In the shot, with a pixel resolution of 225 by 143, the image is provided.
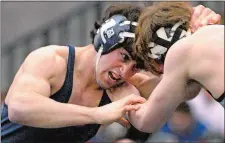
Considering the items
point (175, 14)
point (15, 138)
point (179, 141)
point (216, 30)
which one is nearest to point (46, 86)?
point (15, 138)

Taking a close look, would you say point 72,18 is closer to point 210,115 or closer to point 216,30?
point 210,115

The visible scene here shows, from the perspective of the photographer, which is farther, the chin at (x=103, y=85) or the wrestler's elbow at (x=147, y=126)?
the chin at (x=103, y=85)

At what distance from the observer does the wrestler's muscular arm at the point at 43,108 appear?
270cm

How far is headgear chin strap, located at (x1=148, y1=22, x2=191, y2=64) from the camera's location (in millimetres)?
2572

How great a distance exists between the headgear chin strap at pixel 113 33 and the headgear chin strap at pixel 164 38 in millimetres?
220

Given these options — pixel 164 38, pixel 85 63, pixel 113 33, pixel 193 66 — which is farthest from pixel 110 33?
pixel 193 66

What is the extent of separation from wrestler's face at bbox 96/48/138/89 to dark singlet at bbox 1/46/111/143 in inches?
5.7

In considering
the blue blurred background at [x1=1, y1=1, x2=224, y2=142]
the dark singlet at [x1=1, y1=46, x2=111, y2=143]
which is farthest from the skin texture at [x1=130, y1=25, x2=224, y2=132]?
the blue blurred background at [x1=1, y1=1, x2=224, y2=142]

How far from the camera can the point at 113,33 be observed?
287 cm

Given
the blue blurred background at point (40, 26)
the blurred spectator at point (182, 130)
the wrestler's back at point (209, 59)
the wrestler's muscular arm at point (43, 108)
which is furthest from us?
the blue blurred background at point (40, 26)

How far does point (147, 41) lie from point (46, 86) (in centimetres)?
46

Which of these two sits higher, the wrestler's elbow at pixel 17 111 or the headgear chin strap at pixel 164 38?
the headgear chin strap at pixel 164 38

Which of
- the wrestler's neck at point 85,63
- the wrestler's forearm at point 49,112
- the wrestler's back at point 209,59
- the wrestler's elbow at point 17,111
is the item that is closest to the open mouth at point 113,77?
the wrestler's neck at point 85,63

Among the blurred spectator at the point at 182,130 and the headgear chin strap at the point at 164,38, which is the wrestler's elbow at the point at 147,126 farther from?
the blurred spectator at the point at 182,130
